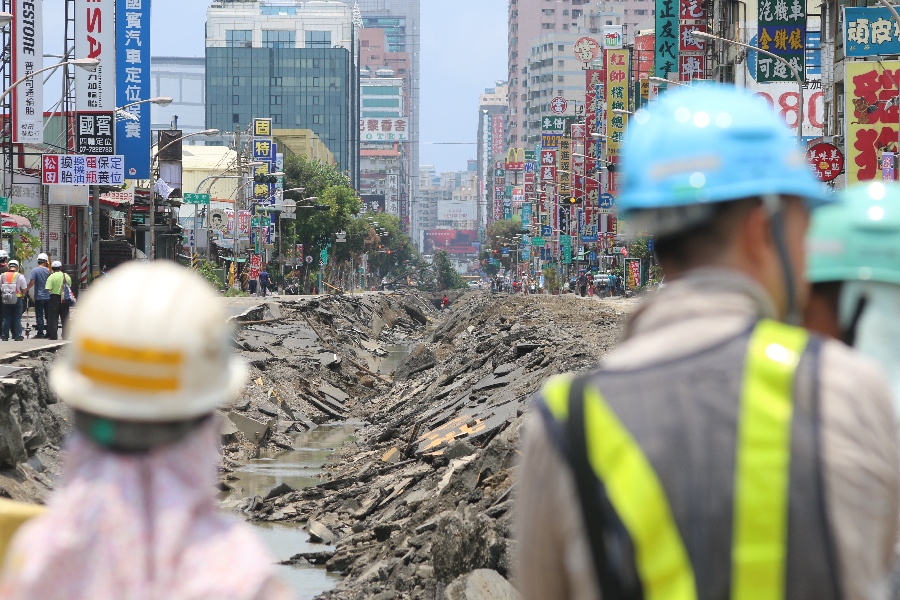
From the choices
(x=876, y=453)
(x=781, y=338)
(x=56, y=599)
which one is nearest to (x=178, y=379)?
(x=56, y=599)

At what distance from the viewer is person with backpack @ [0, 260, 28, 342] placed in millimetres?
24953

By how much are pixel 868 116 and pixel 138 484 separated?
31392 mm

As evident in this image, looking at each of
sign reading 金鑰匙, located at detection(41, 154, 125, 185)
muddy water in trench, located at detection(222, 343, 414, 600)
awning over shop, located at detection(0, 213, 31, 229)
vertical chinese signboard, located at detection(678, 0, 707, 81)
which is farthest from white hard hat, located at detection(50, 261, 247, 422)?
vertical chinese signboard, located at detection(678, 0, 707, 81)

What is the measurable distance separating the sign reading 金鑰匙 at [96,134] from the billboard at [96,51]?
5.33ft

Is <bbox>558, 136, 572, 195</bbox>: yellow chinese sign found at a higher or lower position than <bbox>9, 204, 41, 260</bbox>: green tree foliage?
higher

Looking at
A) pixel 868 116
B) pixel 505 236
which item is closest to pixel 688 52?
pixel 868 116

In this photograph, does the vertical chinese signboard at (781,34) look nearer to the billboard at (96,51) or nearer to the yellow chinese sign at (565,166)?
the billboard at (96,51)

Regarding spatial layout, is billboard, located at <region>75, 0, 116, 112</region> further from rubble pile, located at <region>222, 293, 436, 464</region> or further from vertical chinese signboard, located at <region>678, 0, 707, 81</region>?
vertical chinese signboard, located at <region>678, 0, 707, 81</region>

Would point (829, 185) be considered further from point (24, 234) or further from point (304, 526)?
point (24, 234)

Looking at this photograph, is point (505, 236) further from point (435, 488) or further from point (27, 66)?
point (435, 488)

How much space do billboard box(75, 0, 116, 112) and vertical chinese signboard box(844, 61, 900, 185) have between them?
2243 cm

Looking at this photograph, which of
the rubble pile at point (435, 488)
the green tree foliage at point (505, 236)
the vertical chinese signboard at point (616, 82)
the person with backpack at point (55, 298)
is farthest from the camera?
the green tree foliage at point (505, 236)

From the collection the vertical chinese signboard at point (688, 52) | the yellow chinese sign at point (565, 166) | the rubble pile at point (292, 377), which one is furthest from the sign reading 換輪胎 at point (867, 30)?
the yellow chinese sign at point (565, 166)

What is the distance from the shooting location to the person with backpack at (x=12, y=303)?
81.9ft
